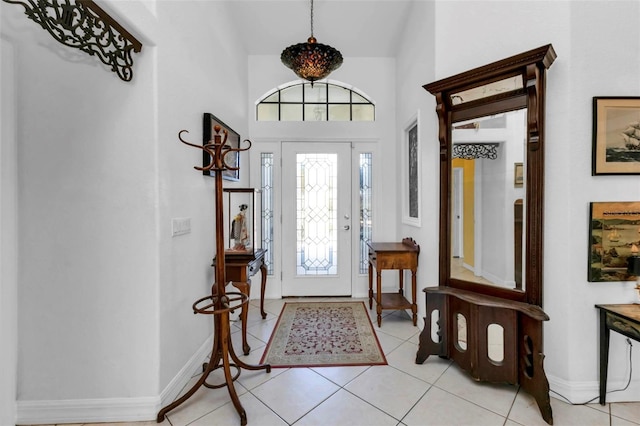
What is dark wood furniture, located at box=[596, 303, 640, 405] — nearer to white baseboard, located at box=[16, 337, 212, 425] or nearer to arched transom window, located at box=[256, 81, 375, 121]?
white baseboard, located at box=[16, 337, 212, 425]

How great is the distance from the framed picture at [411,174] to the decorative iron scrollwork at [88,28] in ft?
8.23

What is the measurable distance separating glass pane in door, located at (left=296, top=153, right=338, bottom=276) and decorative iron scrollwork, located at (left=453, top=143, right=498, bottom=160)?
189 centimetres

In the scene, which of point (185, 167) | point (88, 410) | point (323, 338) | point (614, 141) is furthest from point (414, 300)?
point (88, 410)

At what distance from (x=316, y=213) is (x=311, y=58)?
2.03m

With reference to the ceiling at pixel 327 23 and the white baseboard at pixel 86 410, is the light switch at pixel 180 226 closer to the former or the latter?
the white baseboard at pixel 86 410

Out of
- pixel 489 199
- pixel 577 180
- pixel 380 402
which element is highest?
pixel 577 180

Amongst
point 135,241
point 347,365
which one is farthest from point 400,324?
point 135,241

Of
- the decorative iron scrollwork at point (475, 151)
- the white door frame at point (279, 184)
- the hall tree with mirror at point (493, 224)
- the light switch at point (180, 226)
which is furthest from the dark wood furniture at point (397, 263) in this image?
the light switch at point (180, 226)

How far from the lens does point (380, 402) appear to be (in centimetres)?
183

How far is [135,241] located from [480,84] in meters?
2.55

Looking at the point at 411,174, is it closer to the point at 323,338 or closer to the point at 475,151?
the point at 475,151

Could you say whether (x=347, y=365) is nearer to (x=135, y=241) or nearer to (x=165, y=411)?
(x=165, y=411)

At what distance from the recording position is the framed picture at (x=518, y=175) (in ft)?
6.37

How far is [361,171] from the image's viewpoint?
12.9 ft
